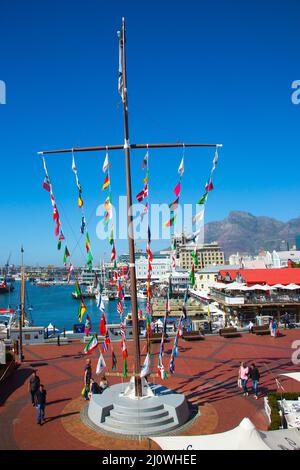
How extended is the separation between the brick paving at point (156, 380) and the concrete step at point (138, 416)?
73 centimetres

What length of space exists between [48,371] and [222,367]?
28.1 ft

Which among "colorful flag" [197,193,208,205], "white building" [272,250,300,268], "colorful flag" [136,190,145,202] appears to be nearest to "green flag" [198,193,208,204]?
"colorful flag" [197,193,208,205]

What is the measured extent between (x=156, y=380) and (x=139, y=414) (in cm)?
508

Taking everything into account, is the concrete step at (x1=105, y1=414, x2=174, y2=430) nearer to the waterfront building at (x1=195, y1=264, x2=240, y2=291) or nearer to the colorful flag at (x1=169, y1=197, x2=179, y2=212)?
the colorful flag at (x1=169, y1=197, x2=179, y2=212)

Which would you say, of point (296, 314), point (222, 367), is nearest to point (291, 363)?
point (222, 367)

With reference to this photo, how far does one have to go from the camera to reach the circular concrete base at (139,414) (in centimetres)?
1212

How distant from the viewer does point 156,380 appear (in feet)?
57.0

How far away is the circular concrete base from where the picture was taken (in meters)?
12.1

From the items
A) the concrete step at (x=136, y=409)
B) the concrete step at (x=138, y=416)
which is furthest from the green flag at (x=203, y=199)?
the concrete step at (x=138, y=416)

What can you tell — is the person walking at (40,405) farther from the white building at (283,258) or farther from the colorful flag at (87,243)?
the white building at (283,258)

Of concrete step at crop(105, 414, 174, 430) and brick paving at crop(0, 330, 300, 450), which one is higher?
concrete step at crop(105, 414, 174, 430)

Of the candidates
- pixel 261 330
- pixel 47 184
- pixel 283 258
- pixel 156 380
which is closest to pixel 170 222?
pixel 47 184

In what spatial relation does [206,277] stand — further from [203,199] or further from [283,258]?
[203,199]

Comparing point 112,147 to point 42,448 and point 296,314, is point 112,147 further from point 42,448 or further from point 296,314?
point 296,314
